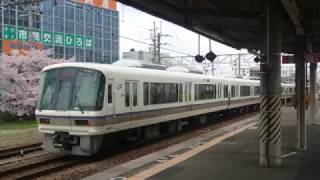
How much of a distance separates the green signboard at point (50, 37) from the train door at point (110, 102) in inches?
1543

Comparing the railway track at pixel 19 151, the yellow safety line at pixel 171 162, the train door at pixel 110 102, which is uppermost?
the train door at pixel 110 102

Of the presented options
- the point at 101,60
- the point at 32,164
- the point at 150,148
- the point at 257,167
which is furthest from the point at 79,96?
the point at 101,60

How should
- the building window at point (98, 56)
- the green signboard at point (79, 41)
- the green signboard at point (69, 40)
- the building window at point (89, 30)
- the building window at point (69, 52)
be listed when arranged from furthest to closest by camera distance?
the building window at point (98, 56)
the building window at point (89, 30)
the building window at point (69, 52)
the green signboard at point (79, 41)
the green signboard at point (69, 40)

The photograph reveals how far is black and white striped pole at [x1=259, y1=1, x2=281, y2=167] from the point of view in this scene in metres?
12.4

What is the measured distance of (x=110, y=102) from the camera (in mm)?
15469

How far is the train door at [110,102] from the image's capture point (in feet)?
50.4

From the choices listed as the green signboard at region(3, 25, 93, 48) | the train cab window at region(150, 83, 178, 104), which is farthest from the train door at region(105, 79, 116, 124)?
the green signboard at region(3, 25, 93, 48)

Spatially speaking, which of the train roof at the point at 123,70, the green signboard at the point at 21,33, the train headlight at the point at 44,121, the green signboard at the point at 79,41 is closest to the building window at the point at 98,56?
the green signboard at the point at 79,41

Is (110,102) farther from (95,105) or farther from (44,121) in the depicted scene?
(44,121)

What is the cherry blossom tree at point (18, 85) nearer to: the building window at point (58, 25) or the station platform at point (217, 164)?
the station platform at point (217, 164)

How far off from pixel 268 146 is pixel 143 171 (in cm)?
284

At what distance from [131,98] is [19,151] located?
3.60 meters

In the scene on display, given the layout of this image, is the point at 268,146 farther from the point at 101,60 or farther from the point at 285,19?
the point at 101,60

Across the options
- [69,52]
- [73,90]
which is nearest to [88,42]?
[69,52]
